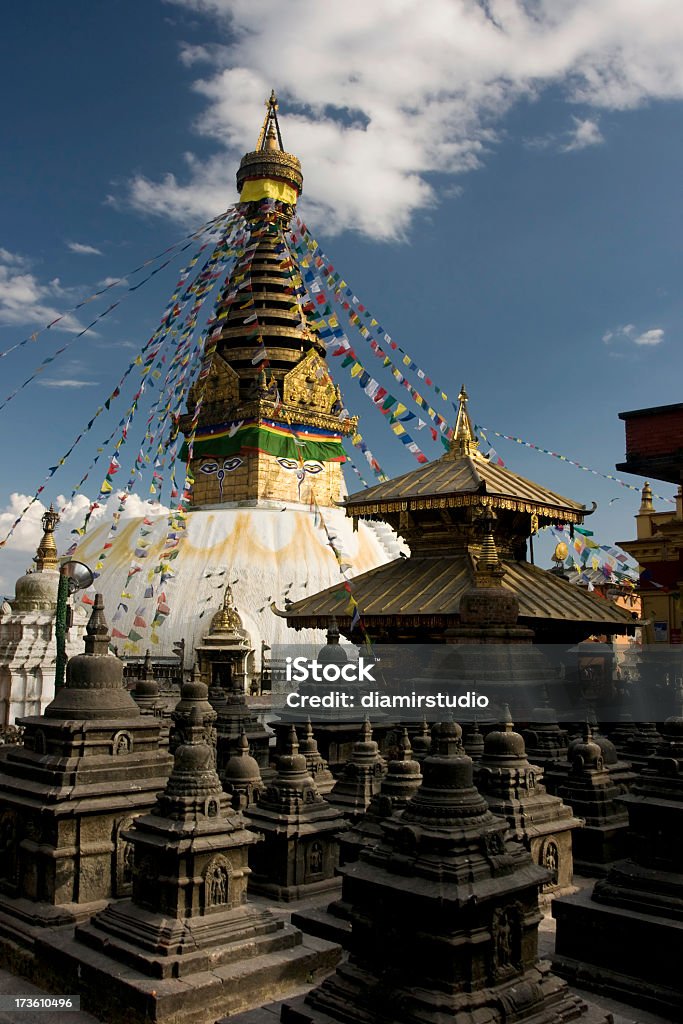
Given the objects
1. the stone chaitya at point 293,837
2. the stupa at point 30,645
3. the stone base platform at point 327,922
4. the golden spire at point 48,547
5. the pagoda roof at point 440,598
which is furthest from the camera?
the golden spire at point 48,547

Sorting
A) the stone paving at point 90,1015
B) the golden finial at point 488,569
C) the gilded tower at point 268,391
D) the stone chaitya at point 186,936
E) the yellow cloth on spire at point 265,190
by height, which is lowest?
the stone paving at point 90,1015

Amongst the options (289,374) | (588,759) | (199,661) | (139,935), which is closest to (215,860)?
(139,935)

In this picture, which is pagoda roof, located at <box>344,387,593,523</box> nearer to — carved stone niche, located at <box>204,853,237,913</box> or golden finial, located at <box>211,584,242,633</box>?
carved stone niche, located at <box>204,853,237,913</box>

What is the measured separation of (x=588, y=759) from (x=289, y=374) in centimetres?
2575

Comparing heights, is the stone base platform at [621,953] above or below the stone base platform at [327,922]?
above

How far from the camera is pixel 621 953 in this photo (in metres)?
5.71

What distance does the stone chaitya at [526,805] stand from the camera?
801cm

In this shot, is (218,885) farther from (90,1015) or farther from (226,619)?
(226,619)

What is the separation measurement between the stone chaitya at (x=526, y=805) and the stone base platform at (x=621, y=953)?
1.76 m

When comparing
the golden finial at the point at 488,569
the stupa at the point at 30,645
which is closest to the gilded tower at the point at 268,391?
the stupa at the point at 30,645

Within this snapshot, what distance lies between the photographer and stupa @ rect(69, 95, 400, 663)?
2870 cm

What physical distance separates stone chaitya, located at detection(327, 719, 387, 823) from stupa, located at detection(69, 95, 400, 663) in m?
17.8

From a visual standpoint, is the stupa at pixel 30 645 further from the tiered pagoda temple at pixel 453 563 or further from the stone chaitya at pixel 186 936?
the stone chaitya at pixel 186 936

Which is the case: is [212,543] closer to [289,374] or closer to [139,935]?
[289,374]
